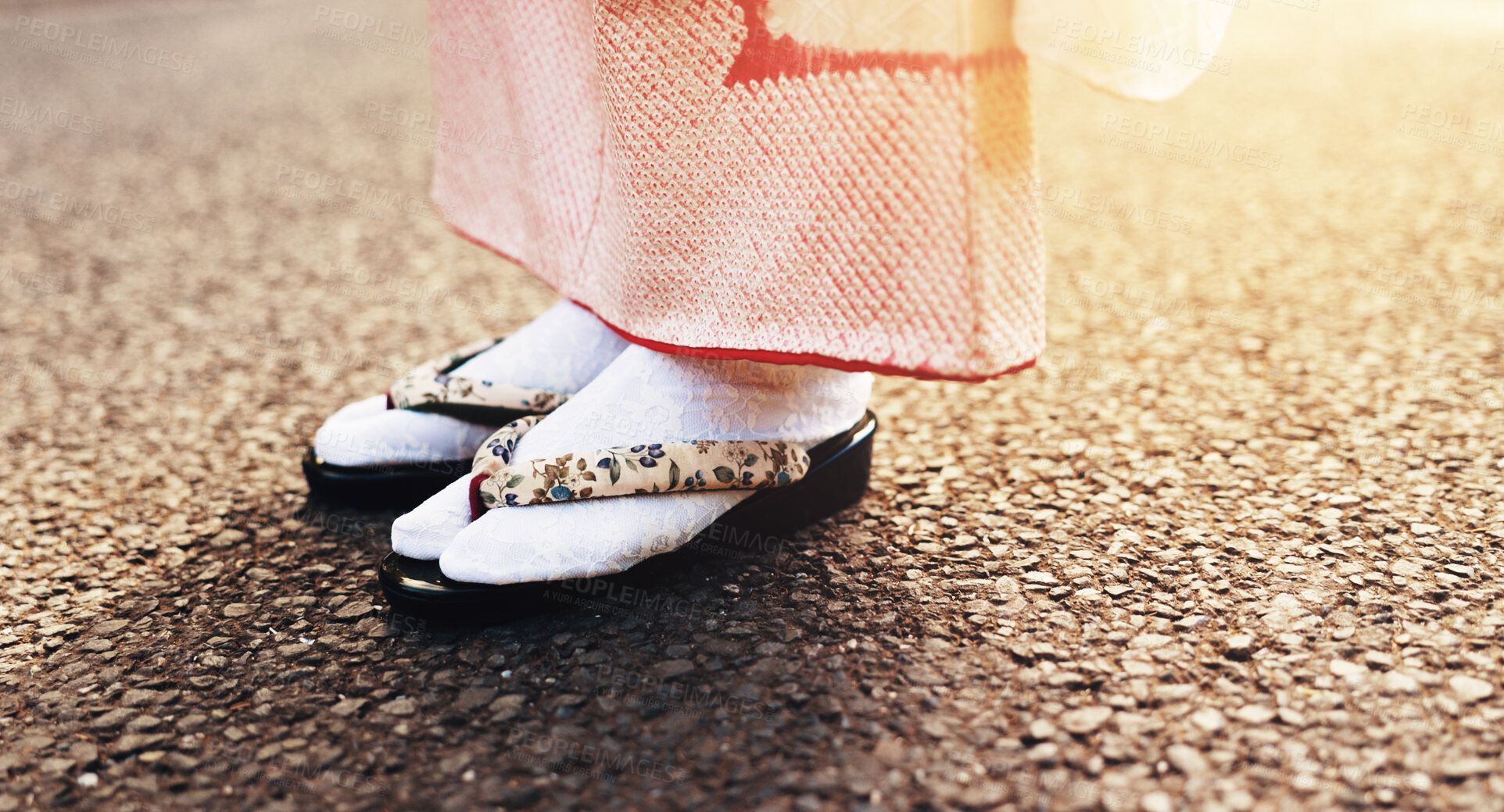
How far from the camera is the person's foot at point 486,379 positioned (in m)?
1.01

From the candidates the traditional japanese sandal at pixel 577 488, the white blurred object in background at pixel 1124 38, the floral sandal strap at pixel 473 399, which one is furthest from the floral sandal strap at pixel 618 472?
the white blurred object in background at pixel 1124 38

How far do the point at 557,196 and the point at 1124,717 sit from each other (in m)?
0.59

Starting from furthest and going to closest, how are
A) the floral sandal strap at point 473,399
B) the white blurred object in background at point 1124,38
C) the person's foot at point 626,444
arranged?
the floral sandal strap at point 473,399, the person's foot at point 626,444, the white blurred object in background at point 1124,38

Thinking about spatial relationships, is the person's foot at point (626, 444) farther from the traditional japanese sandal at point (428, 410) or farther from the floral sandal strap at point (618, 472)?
the traditional japanese sandal at point (428, 410)

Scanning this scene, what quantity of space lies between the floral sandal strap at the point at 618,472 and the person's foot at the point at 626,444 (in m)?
0.01

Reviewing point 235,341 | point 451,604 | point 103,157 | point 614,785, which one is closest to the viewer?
point 614,785

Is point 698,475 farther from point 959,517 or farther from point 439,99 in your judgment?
point 439,99

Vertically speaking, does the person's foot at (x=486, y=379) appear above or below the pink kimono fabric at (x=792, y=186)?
below

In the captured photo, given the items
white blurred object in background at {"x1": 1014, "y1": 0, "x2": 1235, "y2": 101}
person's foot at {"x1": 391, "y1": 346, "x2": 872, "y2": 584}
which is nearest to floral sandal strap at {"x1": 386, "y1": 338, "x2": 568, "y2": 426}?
person's foot at {"x1": 391, "y1": 346, "x2": 872, "y2": 584}

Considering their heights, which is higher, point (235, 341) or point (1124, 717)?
point (235, 341)

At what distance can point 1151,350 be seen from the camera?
140cm

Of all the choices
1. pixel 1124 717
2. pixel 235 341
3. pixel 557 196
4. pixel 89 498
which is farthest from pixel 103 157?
pixel 1124 717

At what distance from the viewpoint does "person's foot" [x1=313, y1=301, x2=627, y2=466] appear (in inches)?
39.9

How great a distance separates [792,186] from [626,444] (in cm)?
25
